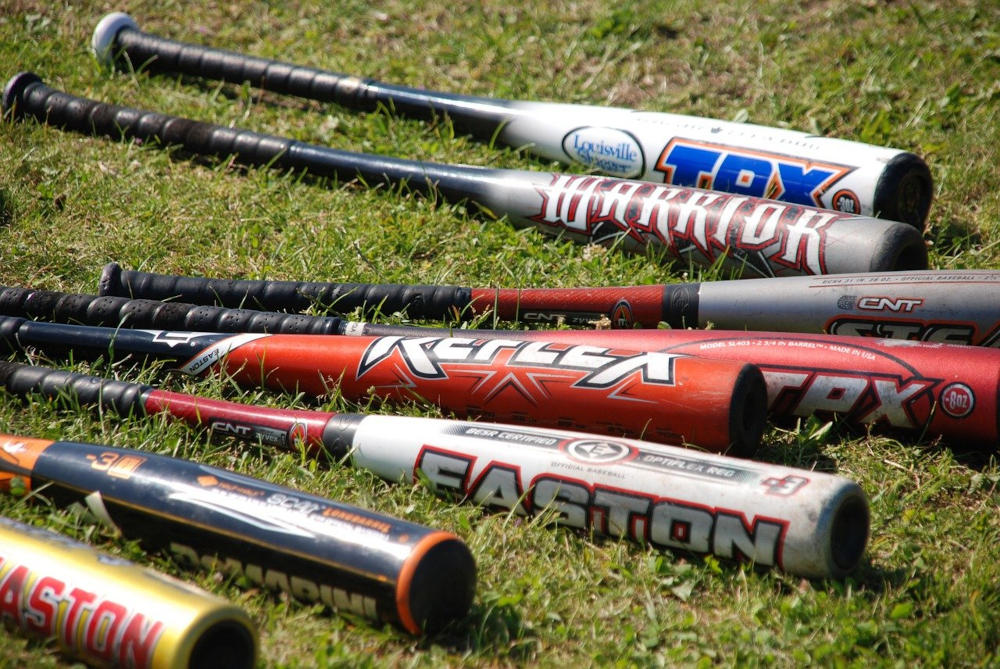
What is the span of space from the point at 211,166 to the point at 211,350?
182 centimetres

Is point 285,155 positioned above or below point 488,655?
above

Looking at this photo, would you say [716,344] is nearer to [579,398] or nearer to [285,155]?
[579,398]

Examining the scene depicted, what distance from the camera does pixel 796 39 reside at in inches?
216

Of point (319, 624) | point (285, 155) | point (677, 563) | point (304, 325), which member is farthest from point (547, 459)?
point (285, 155)

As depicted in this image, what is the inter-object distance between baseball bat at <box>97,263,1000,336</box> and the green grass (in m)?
0.35

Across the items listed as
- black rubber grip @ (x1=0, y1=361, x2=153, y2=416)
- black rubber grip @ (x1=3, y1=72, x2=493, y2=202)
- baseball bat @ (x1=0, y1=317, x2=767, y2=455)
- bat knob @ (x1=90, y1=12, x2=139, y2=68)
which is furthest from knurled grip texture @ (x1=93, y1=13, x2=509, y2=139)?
black rubber grip @ (x1=0, y1=361, x2=153, y2=416)

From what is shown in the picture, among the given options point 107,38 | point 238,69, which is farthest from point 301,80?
point 107,38

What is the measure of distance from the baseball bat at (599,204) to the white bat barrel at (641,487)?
4.39 ft

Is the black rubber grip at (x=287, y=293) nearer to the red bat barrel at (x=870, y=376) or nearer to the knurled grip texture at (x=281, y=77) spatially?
the red bat barrel at (x=870, y=376)

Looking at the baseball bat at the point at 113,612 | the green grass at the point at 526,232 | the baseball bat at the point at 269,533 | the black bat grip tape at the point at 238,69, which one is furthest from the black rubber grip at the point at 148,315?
the black bat grip tape at the point at 238,69

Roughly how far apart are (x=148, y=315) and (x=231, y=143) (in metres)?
1.52

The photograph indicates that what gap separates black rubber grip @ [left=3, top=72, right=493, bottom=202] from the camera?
4508 millimetres

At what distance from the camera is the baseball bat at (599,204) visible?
11.8 feet

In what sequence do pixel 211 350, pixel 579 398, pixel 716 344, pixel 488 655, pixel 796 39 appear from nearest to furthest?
1. pixel 488 655
2. pixel 579 398
3. pixel 716 344
4. pixel 211 350
5. pixel 796 39
